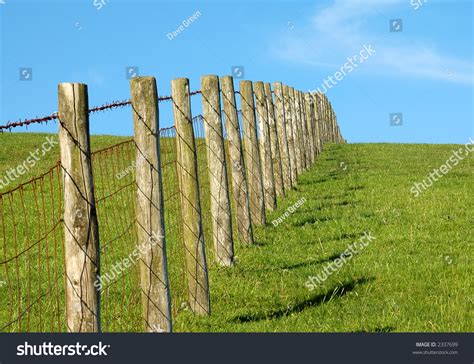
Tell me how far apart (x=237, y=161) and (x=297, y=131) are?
10740mm

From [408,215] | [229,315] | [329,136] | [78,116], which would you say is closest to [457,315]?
[229,315]

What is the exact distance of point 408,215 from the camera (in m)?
13.7

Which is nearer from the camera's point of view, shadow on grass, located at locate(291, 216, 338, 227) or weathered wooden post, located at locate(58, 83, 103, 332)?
weathered wooden post, located at locate(58, 83, 103, 332)

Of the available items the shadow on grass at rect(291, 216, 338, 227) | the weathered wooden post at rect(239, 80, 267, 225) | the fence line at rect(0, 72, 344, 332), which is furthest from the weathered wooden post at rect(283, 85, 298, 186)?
the weathered wooden post at rect(239, 80, 267, 225)

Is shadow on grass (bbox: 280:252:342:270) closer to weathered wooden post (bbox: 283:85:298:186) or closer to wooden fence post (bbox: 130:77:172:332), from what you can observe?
wooden fence post (bbox: 130:77:172:332)

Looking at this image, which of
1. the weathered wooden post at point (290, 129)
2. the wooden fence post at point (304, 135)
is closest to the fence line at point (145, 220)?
the weathered wooden post at point (290, 129)

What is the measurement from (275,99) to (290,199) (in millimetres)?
3317

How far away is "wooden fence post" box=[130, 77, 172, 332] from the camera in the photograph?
262 inches

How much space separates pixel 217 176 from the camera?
1016 cm

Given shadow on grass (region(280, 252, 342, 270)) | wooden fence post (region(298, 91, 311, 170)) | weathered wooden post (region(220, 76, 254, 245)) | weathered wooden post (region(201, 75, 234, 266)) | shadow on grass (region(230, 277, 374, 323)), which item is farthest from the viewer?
wooden fence post (region(298, 91, 311, 170))

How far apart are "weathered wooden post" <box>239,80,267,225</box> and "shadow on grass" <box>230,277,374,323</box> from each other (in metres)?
4.27

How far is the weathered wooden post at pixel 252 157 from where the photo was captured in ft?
43.8

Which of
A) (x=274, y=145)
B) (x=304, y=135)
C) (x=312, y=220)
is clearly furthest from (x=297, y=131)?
(x=312, y=220)
